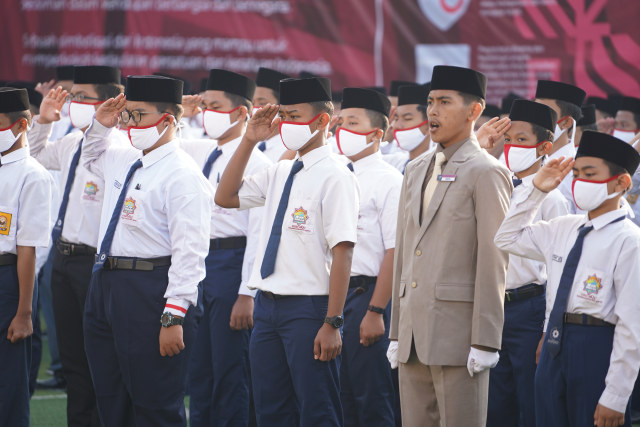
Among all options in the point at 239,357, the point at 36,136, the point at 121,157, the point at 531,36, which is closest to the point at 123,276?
the point at 121,157

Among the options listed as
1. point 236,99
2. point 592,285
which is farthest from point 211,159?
point 592,285

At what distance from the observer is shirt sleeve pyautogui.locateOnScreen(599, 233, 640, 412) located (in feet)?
12.4

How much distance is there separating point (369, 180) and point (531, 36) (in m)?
5.69

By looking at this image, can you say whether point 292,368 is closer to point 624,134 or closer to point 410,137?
point 410,137

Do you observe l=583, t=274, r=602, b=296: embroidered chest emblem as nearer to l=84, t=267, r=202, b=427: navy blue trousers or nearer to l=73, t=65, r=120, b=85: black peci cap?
l=84, t=267, r=202, b=427: navy blue trousers

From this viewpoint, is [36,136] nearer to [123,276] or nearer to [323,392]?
[123,276]

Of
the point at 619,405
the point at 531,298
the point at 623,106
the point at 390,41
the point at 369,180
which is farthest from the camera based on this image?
the point at 390,41

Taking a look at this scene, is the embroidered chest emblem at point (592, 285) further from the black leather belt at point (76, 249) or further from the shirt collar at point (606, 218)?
the black leather belt at point (76, 249)

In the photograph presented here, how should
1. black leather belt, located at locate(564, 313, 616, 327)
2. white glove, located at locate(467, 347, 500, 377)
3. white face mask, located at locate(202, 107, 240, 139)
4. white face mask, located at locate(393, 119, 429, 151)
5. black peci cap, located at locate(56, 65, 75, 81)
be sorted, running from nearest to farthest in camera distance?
1. white glove, located at locate(467, 347, 500, 377)
2. black leather belt, located at locate(564, 313, 616, 327)
3. white face mask, located at locate(202, 107, 240, 139)
4. white face mask, located at locate(393, 119, 429, 151)
5. black peci cap, located at locate(56, 65, 75, 81)

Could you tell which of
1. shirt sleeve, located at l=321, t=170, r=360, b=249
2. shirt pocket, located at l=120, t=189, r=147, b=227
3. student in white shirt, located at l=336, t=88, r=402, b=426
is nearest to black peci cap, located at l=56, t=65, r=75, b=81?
student in white shirt, located at l=336, t=88, r=402, b=426

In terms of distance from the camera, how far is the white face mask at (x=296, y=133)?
467 centimetres

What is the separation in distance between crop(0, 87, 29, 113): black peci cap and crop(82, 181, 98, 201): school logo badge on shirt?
0.64 meters

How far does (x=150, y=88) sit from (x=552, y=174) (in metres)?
2.10

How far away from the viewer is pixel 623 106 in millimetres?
8188
